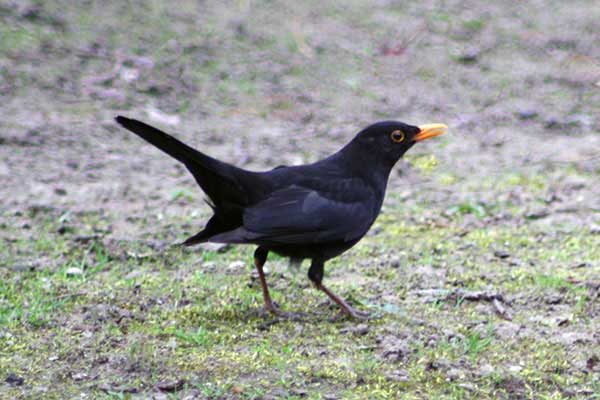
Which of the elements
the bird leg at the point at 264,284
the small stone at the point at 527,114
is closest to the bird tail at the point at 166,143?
the bird leg at the point at 264,284

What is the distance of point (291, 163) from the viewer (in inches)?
339

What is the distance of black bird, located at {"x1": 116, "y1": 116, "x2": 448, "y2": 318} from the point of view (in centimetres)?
535

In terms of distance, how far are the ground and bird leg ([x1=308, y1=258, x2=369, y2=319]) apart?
0.13 m

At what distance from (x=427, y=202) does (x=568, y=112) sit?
8.41 ft

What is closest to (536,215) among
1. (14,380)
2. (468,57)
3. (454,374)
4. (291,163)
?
(291,163)

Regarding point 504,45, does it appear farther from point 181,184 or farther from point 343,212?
point 343,212

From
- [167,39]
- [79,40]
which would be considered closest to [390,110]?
[167,39]

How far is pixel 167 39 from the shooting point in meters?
10.8

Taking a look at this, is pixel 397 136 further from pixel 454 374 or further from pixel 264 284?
pixel 454 374

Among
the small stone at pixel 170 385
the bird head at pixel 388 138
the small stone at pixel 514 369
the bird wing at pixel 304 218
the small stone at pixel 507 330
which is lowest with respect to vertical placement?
the small stone at pixel 170 385

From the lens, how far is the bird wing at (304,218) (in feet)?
17.7

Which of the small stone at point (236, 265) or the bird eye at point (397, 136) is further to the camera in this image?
the small stone at point (236, 265)

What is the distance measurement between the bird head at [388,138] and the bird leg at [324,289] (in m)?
0.75

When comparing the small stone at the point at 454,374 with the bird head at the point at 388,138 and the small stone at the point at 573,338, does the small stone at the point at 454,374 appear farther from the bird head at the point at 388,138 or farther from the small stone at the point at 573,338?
the bird head at the point at 388,138
